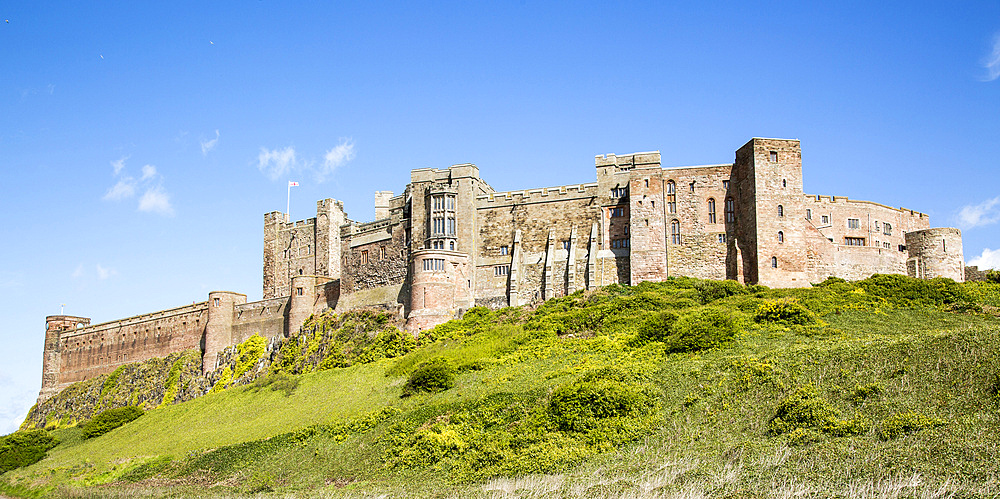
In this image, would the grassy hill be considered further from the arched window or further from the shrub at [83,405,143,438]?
Result: the arched window

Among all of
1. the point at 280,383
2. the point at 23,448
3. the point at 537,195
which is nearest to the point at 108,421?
the point at 23,448

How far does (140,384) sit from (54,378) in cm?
1820

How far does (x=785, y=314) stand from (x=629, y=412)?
1529cm

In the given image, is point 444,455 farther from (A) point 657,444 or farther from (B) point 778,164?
(B) point 778,164

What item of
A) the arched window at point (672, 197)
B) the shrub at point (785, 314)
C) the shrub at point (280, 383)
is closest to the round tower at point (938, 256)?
the arched window at point (672, 197)

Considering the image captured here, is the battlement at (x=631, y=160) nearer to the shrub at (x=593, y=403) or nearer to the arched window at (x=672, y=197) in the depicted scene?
the arched window at (x=672, y=197)

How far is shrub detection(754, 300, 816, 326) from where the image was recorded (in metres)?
40.8

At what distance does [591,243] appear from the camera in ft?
191

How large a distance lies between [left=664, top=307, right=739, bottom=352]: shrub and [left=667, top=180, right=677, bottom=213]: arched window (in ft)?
49.8

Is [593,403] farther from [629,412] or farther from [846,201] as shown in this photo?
[846,201]

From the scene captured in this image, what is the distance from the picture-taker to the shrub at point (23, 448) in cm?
4838

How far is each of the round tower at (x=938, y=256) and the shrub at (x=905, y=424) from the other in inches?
1311

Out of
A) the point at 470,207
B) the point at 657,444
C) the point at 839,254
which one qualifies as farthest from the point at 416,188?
the point at 657,444

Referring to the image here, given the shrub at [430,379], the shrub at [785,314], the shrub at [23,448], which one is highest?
the shrub at [785,314]
